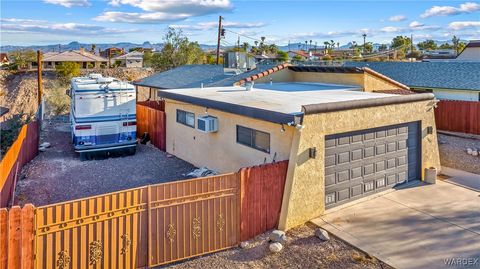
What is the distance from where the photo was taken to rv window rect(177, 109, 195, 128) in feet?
48.2

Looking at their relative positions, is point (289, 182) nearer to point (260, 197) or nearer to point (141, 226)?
point (260, 197)

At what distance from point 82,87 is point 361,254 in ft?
42.3

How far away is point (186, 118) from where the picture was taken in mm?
15211

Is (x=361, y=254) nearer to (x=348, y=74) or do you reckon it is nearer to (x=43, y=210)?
(x=43, y=210)

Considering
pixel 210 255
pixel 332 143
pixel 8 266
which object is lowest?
pixel 210 255

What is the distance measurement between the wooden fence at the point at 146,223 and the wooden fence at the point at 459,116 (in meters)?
15.4

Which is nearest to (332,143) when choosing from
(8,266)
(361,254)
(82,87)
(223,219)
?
(361,254)

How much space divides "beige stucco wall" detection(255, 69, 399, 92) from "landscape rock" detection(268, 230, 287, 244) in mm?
10311

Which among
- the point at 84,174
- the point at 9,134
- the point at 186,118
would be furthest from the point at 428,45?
the point at 84,174

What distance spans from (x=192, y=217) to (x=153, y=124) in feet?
38.1

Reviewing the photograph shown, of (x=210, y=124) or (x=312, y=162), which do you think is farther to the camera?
(x=210, y=124)

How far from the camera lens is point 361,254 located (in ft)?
25.5

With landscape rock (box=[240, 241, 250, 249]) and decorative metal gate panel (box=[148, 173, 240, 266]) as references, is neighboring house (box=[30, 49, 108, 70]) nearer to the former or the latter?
decorative metal gate panel (box=[148, 173, 240, 266])

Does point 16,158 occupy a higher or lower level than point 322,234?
higher
